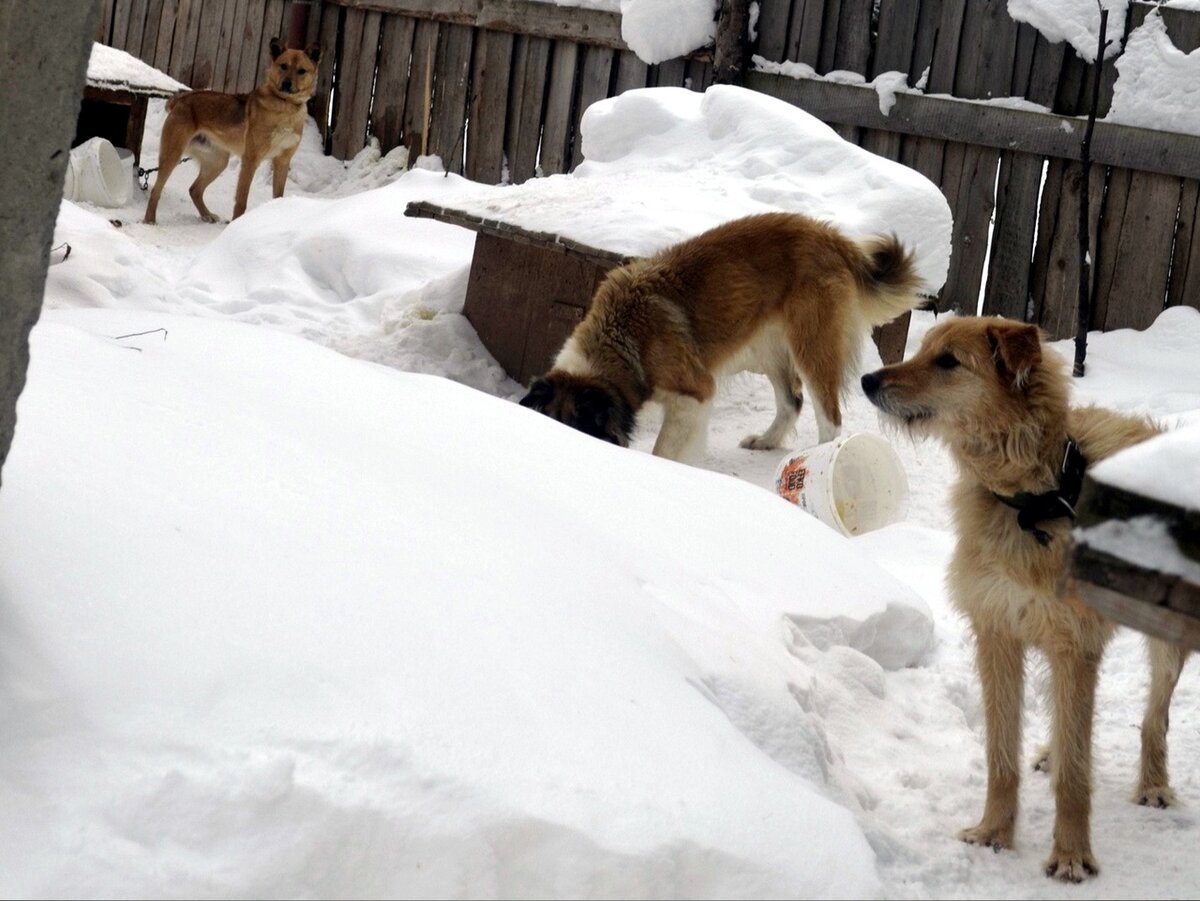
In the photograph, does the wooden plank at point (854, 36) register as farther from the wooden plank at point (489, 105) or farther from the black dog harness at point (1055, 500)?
the black dog harness at point (1055, 500)

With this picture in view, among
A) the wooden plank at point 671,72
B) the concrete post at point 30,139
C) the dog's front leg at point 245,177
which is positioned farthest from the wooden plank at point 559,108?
the concrete post at point 30,139

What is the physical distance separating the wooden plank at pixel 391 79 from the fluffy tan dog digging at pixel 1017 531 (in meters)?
9.84

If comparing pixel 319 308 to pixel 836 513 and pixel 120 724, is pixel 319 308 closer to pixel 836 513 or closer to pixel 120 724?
pixel 836 513

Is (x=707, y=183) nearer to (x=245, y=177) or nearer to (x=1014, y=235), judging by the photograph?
(x=1014, y=235)

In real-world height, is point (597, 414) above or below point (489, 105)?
below

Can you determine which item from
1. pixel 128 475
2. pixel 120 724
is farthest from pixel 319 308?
pixel 120 724

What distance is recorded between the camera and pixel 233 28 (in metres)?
14.1

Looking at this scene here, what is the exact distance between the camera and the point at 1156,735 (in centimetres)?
352

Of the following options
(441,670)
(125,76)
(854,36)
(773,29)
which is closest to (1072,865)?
(441,670)

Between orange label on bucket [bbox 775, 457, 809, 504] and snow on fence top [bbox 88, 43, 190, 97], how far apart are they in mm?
8205

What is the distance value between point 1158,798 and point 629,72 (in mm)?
8261

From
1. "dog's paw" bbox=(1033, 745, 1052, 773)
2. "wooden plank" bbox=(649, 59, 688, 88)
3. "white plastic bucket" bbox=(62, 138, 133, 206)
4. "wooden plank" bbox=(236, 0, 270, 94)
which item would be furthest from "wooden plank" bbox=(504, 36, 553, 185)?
"dog's paw" bbox=(1033, 745, 1052, 773)

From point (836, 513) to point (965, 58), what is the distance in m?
4.47

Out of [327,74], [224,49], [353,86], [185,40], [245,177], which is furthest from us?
[185,40]
